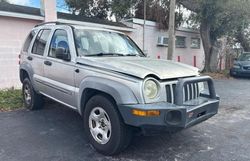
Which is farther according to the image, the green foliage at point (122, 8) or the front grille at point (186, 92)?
the green foliage at point (122, 8)

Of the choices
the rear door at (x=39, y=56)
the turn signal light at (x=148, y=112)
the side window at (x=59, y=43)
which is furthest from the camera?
the rear door at (x=39, y=56)

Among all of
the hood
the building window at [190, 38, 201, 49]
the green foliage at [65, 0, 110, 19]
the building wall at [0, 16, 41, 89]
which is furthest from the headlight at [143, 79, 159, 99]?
the building window at [190, 38, 201, 49]

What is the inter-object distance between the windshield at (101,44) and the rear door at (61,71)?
0.18 m

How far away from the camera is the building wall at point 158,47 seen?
14205 mm

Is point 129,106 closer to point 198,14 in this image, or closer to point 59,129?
point 59,129

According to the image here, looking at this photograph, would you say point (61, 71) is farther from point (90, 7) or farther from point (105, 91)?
point (90, 7)

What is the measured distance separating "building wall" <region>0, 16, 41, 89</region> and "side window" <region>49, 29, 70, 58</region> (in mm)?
4444

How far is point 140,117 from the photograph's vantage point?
3.15 metres

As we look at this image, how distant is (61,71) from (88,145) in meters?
1.43

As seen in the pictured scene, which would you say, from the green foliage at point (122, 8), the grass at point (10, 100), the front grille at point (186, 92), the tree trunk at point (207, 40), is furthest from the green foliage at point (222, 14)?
the front grille at point (186, 92)

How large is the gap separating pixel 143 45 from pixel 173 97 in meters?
11.4

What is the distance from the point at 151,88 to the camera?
332 cm

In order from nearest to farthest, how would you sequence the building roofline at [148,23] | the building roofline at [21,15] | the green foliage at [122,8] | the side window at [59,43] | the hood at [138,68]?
the hood at [138,68]
the side window at [59,43]
the building roofline at [21,15]
the building roofline at [148,23]
the green foliage at [122,8]

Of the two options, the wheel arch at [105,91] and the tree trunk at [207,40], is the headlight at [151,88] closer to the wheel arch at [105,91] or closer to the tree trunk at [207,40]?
the wheel arch at [105,91]
